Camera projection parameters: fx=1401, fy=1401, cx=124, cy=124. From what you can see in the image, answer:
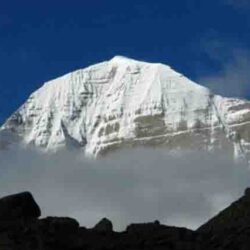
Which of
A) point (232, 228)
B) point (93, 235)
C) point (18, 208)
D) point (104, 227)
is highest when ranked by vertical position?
point (18, 208)

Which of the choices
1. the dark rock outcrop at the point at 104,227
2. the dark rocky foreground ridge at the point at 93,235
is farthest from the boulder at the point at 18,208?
the dark rock outcrop at the point at 104,227

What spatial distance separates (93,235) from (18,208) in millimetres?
5183

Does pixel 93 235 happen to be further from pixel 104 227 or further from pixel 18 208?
pixel 18 208

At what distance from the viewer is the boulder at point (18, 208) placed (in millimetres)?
72938

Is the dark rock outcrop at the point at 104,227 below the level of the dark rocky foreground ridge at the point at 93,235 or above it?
above

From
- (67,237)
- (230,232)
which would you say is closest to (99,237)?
(67,237)

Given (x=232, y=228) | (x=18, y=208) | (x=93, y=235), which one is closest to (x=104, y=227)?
(x=93, y=235)

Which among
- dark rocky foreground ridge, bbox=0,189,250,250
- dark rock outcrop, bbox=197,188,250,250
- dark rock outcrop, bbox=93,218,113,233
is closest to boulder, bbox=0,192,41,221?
dark rocky foreground ridge, bbox=0,189,250,250

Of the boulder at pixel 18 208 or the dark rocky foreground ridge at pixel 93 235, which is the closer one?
the dark rocky foreground ridge at pixel 93 235

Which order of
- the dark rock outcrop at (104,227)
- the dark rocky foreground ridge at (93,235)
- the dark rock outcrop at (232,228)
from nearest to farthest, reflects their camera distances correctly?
1. the dark rocky foreground ridge at (93,235)
2. the dark rock outcrop at (232,228)
3. the dark rock outcrop at (104,227)

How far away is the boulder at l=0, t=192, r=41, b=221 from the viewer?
72.9 m

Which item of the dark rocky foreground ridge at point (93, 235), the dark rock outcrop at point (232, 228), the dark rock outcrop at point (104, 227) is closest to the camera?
the dark rocky foreground ridge at point (93, 235)

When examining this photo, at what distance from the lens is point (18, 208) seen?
7369cm

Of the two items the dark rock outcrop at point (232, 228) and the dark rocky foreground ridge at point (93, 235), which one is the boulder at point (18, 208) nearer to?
the dark rocky foreground ridge at point (93, 235)
